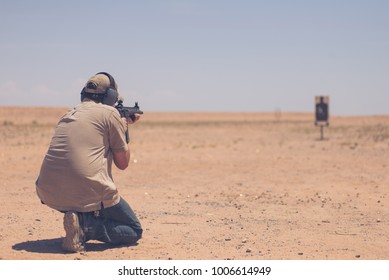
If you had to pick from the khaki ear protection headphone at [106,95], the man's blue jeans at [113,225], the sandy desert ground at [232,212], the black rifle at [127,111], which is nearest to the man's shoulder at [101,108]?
the khaki ear protection headphone at [106,95]

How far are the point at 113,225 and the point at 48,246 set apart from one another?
0.68 metres

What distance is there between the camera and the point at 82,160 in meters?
5.65

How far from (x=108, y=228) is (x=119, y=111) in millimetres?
1200

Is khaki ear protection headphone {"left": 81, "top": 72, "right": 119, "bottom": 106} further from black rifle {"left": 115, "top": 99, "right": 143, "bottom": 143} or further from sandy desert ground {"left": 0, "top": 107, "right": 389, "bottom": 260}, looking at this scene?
sandy desert ground {"left": 0, "top": 107, "right": 389, "bottom": 260}

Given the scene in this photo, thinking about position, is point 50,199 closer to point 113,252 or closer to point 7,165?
point 113,252

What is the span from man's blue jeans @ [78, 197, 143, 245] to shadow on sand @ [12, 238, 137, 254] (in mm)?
108

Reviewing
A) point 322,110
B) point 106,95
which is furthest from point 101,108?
point 322,110

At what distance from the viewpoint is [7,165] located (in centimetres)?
1512

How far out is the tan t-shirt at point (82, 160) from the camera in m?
5.67

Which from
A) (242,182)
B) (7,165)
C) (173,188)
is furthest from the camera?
(7,165)

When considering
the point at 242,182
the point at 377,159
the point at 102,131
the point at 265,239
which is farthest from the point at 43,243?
the point at 377,159

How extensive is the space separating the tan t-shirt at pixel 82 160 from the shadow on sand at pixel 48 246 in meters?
0.44

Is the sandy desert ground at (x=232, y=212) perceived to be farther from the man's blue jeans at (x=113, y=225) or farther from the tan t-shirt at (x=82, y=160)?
the tan t-shirt at (x=82, y=160)
